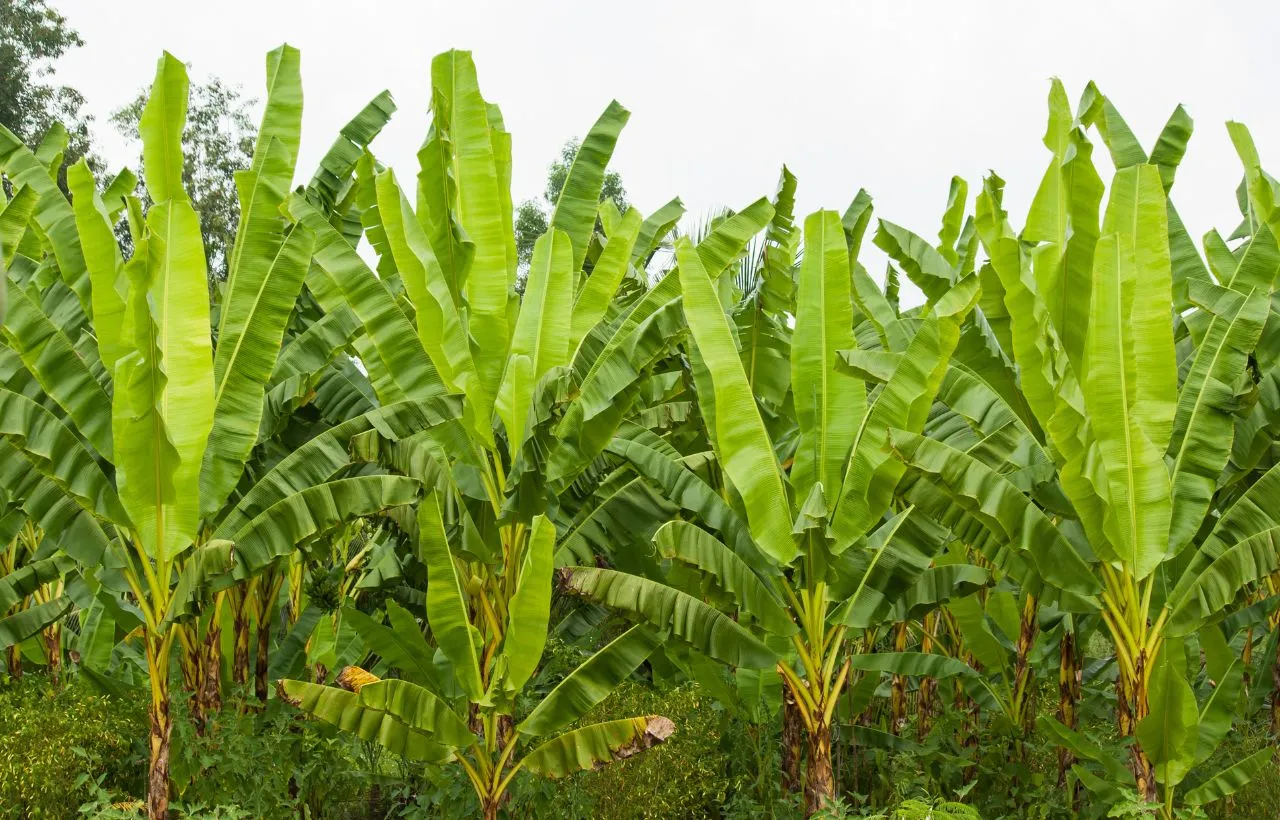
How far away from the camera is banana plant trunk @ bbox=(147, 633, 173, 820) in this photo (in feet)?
16.1

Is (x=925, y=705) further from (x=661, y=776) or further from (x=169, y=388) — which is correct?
(x=169, y=388)

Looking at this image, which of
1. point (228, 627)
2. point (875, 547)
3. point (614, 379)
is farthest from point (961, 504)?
point (228, 627)

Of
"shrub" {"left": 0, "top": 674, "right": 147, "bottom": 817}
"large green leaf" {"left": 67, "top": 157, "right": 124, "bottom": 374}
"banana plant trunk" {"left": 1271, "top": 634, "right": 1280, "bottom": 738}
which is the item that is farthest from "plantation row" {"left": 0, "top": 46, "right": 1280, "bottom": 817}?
"banana plant trunk" {"left": 1271, "top": 634, "right": 1280, "bottom": 738}

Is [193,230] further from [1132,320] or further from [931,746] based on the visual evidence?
[931,746]

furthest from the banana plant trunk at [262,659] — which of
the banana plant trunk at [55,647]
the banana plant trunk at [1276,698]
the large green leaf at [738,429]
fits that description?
the banana plant trunk at [1276,698]

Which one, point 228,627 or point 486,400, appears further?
point 228,627

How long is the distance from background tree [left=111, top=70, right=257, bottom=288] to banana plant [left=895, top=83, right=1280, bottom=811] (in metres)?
19.5

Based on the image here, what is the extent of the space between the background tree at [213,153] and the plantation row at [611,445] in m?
16.8

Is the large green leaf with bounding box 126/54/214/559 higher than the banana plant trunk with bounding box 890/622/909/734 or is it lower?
higher

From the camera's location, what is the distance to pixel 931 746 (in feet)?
21.2

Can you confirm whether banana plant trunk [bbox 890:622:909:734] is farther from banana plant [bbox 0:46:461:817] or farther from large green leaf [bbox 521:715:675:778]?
banana plant [bbox 0:46:461:817]

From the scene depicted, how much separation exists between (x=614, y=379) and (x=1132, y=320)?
95.3 inches

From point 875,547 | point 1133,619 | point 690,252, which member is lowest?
point 1133,619

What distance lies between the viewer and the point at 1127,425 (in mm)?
4828
